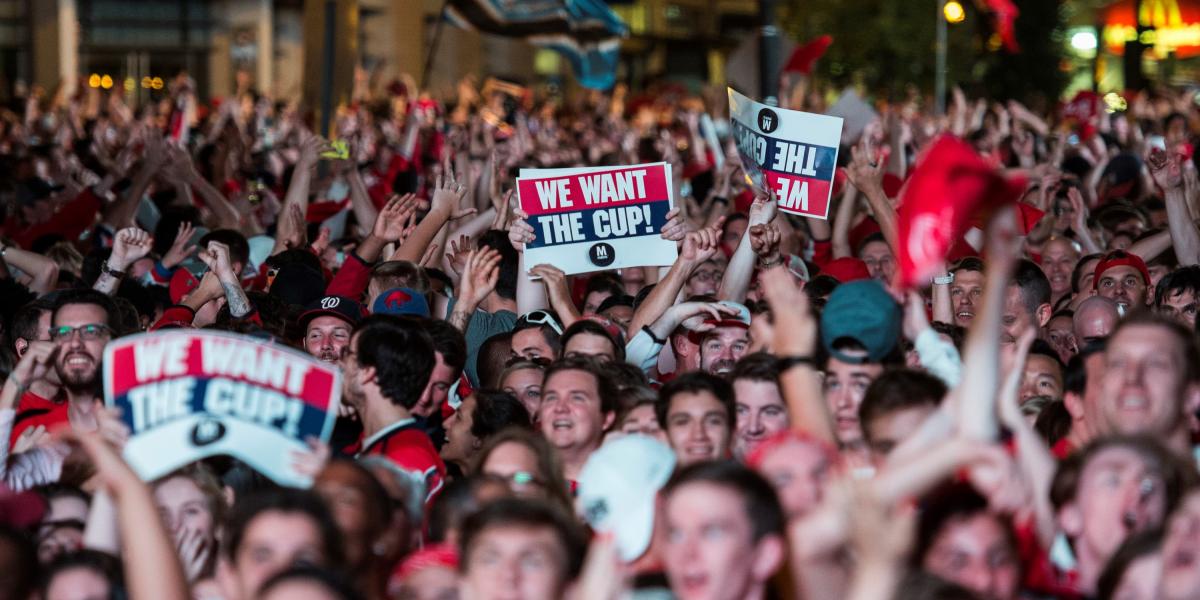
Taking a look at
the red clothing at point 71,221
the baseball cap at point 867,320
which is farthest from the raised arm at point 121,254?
the baseball cap at point 867,320

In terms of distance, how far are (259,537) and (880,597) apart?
5.21 feet

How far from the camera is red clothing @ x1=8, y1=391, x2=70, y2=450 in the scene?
6.83m

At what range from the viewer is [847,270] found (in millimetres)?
9695

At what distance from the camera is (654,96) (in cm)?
3609

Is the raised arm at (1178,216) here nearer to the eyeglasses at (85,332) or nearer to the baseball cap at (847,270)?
the baseball cap at (847,270)

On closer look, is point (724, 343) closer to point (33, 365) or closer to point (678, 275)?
point (678, 275)

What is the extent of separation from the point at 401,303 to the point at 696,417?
8.07 feet

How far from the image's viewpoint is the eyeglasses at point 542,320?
8.09 m

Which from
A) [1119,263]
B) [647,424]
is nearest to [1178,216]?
[1119,263]

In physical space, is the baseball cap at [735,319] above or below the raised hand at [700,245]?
below

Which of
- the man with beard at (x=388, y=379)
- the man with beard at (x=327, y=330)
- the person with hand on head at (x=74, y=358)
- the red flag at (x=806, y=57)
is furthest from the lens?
the red flag at (x=806, y=57)

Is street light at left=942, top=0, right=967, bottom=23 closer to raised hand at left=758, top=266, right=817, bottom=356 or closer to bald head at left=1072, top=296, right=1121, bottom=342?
bald head at left=1072, top=296, right=1121, bottom=342

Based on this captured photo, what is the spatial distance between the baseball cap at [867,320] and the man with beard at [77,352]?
2.69 metres

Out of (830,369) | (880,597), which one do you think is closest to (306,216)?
(830,369)
